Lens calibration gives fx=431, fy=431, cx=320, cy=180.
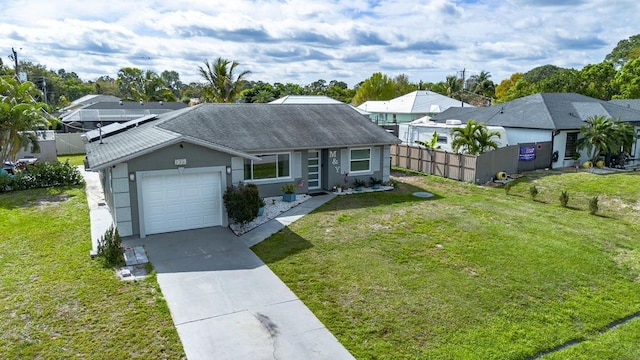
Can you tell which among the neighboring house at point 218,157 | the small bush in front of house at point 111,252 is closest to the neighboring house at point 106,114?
the neighboring house at point 218,157

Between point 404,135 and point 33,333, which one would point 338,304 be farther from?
point 404,135

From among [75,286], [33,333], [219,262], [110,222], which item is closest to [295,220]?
[219,262]

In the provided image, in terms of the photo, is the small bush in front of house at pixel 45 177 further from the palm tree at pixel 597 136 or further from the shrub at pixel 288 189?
the palm tree at pixel 597 136

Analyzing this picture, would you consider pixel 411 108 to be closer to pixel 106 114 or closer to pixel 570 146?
pixel 570 146

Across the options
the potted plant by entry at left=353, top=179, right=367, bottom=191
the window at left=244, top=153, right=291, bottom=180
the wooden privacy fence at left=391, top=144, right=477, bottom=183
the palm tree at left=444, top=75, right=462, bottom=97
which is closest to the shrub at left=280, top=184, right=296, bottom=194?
the window at left=244, top=153, right=291, bottom=180

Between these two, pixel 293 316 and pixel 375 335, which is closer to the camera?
pixel 375 335

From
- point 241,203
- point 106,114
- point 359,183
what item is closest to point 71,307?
point 241,203
